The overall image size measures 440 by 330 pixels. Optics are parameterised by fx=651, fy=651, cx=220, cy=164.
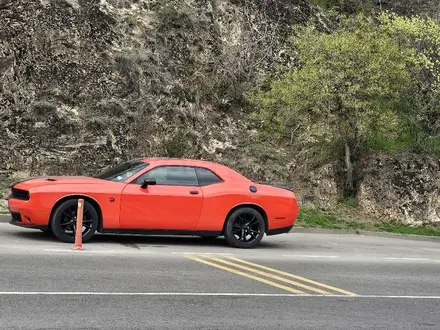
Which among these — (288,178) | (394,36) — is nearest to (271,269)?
(288,178)

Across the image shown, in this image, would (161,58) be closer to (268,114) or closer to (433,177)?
(268,114)

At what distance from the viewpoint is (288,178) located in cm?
2203

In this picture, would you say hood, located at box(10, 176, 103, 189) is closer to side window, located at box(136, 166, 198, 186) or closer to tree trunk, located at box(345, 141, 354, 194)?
side window, located at box(136, 166, 198, 186)

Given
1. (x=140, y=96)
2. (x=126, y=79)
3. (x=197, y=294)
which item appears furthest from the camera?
(x=126, y=79)

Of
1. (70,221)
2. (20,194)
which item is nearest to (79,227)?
(70,221)

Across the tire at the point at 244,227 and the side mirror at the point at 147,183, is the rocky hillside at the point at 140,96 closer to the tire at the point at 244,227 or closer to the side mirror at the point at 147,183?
the side mirror at the point at 147,183

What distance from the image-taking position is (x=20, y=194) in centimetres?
1177

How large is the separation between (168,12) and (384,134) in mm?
9647

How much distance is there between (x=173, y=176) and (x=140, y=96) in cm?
1048

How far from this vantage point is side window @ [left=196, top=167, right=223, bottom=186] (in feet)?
41.7

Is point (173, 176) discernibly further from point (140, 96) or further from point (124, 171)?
point (140, 96)

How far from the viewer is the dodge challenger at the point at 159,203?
11656mm

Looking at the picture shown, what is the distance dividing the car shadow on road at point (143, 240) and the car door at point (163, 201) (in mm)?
557

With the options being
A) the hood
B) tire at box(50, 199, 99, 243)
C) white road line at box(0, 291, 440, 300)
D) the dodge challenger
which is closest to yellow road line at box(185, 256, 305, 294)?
white road line at box(0, 291, 440, 300)
